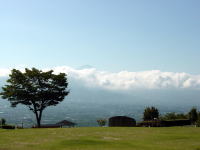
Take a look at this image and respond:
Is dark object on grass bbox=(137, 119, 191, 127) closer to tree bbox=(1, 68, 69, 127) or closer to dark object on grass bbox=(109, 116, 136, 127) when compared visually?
dark object on grass bbox=(109, 116, 136, 127)

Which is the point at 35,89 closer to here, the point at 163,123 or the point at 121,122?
the point at 121,122

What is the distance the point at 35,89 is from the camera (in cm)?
5816

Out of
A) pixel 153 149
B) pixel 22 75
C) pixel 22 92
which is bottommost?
pixel 153 149

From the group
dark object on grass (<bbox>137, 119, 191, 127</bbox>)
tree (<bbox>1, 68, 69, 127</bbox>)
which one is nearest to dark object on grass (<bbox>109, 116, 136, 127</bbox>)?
dark object on grass (<bbox>137, 119, 191, 127</bbox>)

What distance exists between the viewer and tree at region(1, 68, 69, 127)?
2286 inches

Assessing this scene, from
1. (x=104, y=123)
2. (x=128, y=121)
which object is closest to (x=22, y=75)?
(x=104, y=123)

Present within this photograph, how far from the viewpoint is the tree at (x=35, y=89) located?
5806 centimetres

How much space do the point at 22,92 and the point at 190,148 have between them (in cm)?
4260

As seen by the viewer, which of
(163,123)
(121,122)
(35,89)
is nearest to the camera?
(163,123)

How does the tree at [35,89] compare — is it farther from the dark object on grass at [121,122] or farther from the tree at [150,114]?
the tree at [150,114]

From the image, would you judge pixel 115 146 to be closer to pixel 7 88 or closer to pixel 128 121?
pixel 128 121

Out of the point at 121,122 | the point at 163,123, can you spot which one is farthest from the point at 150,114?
the point at 163,123

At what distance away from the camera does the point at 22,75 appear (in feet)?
192

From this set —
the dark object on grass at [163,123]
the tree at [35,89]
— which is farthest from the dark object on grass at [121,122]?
the tree at [35,89]
